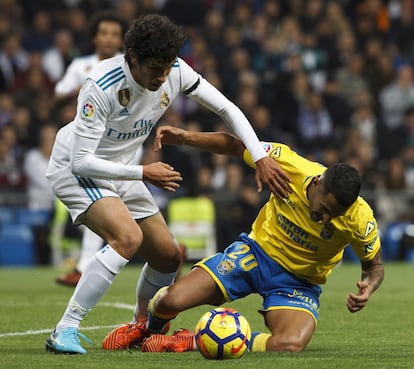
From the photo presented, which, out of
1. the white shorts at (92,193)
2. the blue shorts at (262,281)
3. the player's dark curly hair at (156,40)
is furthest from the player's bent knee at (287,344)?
the player's dark curly hair at (156,40)

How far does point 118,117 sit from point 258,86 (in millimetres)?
11356

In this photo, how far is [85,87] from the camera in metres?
6.23

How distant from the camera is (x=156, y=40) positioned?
19.5 feet

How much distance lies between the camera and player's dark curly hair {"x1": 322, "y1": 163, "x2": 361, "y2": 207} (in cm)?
593

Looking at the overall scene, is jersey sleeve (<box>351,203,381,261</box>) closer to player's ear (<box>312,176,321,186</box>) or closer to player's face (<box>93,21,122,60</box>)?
player's ear (<box>312,176,321,186</box>)

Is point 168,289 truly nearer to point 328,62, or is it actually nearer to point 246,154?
point 246,154

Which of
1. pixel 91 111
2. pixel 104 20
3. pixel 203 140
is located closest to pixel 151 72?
pixel 91 111

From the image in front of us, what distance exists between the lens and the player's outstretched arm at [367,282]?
19.4ft

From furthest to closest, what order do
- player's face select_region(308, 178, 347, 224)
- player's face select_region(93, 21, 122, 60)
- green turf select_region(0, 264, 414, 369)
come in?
player's face select_region(93, 21, 122, 60) → player's face select_region(308, 178, 347, 224) → green turf select_region(0, 264, 414, 369)

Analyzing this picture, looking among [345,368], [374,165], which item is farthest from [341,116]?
[345,368]

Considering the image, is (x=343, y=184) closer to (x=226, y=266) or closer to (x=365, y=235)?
(x=365, y=235)

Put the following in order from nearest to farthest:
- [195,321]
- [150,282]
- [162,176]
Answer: [162,176], [150,282], [195,321]

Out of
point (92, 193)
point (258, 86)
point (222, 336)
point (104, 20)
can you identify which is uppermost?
point (104, 20)

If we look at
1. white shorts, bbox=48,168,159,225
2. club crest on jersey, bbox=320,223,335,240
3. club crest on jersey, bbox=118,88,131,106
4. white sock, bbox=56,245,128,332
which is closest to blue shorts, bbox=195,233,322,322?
club crest on jersey, bbox=320,223,335,240
